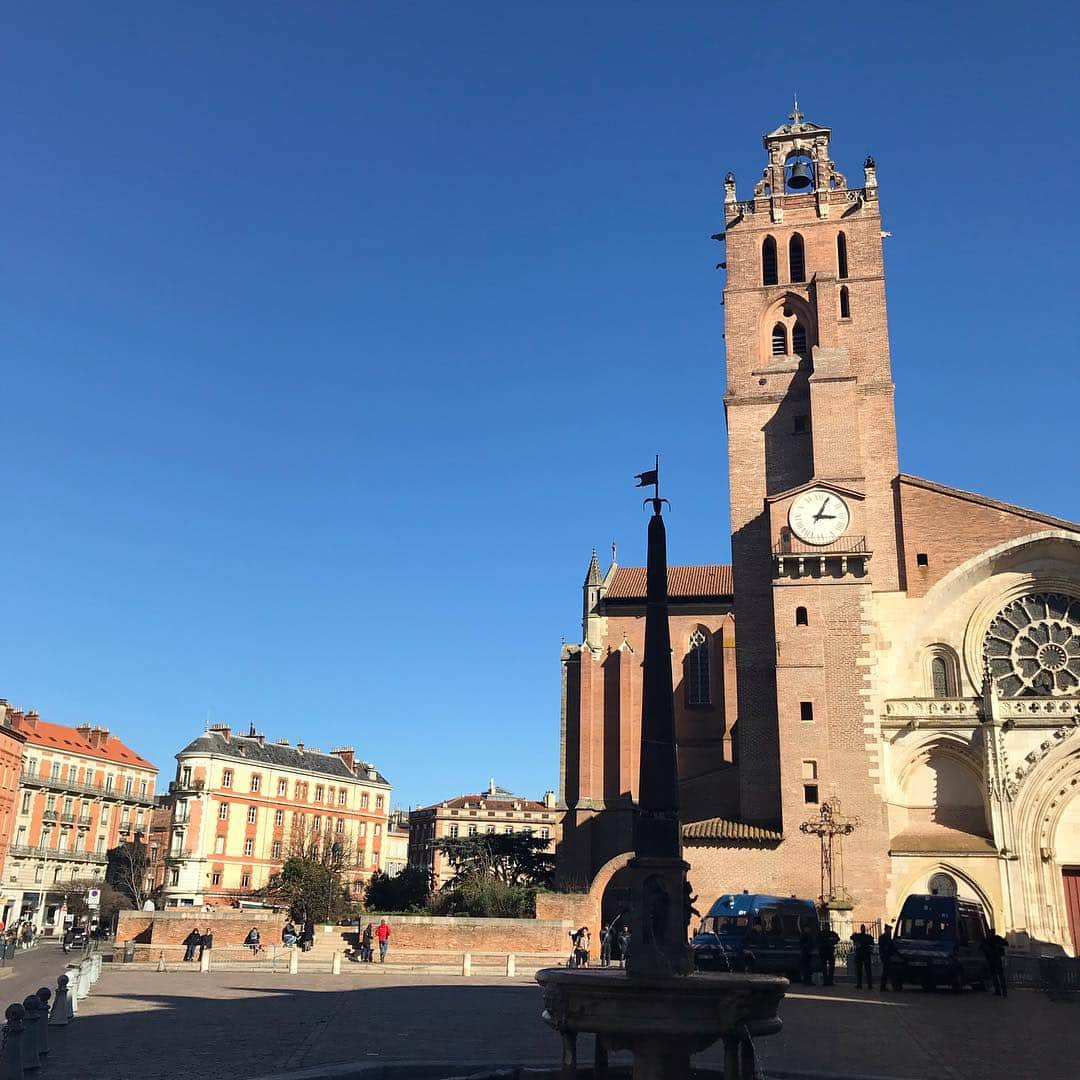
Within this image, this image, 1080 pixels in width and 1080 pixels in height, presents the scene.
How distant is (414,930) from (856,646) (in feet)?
54.5

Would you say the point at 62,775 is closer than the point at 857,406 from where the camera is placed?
No

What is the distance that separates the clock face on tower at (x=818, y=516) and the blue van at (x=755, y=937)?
505 inches

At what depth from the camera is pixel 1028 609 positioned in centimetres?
3594

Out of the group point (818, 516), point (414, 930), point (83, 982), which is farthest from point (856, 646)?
point (83, 982)

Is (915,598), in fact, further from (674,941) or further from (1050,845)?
(674,941)

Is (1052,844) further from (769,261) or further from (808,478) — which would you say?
(769,261)

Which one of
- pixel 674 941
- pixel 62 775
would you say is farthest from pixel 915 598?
pixel 62 775

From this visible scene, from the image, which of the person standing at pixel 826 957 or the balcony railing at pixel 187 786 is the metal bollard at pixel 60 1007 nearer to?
the person standing at pixel 826 957

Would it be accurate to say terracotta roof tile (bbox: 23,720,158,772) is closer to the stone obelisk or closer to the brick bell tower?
the brick bell tower

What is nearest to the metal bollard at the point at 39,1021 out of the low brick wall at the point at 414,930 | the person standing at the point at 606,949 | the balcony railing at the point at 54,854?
the person standing at the point at 606,949

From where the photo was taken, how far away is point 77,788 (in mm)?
66750

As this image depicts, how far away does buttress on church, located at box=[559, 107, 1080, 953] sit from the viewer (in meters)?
32.4

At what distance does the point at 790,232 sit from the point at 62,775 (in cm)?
5351

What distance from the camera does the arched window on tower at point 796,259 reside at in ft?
142
